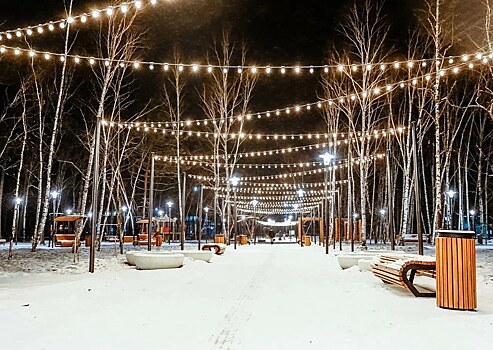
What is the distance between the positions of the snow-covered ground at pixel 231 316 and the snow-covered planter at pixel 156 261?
2.31m

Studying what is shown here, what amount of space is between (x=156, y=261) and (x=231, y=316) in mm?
7438

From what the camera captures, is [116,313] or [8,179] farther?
[8,179]

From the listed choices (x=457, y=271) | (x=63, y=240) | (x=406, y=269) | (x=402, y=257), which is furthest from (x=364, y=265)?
(x=63, y=240)

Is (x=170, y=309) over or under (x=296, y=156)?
under

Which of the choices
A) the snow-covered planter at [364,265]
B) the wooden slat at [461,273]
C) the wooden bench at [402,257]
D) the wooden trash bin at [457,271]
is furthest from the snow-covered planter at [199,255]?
the wooden slat at [461,273]

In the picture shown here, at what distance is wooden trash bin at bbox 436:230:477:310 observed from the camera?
7.01 m

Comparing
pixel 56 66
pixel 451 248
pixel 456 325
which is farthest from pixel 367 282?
pixel 56 66

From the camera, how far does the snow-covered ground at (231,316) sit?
5.21 meters

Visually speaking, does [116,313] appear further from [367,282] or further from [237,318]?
[367,282]

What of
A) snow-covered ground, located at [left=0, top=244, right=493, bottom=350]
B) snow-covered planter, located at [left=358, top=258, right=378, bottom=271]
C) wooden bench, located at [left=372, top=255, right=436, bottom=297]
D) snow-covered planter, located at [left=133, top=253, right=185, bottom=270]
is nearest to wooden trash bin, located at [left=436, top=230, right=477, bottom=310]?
snow-covered ground, located at [left=0, top=244, right=493, bottom=350]

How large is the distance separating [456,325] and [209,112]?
28.1 m

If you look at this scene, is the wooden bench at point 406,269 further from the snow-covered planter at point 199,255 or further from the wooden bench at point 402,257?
the snow-covered planter at point 199,255

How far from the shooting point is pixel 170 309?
728cm

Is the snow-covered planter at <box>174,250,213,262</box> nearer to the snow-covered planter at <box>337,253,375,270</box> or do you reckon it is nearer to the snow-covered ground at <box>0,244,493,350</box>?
the snow-covered planter at <box>337,253,375,270</box>
